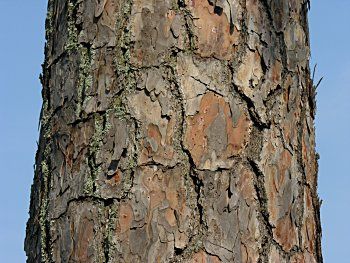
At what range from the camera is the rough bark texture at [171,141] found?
1.70m

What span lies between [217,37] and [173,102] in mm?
171

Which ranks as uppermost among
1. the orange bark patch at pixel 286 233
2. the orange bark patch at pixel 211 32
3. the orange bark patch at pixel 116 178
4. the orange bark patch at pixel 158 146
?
the orange bark patch at pixel 211 32

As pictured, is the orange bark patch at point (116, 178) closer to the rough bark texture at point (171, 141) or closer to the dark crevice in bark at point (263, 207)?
the rough bark texture at point (171, 141)

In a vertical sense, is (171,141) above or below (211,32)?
below

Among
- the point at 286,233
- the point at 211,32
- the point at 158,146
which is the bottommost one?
the point at 286,233

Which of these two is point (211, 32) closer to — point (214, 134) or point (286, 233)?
point (214, 134)

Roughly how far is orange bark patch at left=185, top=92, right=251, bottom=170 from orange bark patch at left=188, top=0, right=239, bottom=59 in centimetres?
9

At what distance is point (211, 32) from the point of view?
179cm

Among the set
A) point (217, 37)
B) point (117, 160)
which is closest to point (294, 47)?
point (217, 37)

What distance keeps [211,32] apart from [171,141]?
24 cm

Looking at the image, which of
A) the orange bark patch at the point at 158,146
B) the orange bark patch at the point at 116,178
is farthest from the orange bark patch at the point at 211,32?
the orange bark patch at the point at 116,178

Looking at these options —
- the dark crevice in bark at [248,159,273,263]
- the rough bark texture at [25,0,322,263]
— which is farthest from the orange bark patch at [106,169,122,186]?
the dark crevice in bark at [248,159,273,263]

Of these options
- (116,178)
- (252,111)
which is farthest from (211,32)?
(116,178)

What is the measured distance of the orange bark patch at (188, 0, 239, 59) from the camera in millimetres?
1782
